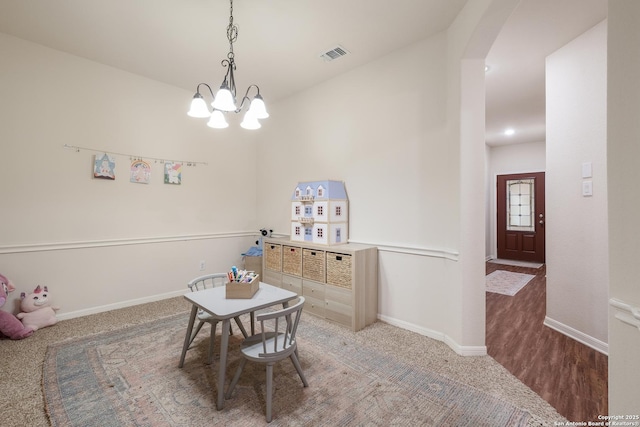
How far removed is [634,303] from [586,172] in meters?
2.16

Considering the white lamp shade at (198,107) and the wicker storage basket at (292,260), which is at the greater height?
the white lamp shade at (198,107)

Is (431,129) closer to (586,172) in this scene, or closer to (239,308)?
(586,172)

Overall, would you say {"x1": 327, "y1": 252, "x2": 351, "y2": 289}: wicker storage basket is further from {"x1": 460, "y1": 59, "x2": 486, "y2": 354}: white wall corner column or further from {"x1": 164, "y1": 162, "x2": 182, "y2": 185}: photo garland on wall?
{"x1": 164, "y1": 162, "x2": 182, "y2": 185}: photo garland on wall

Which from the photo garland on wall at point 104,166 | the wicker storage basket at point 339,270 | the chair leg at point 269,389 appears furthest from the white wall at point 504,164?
the photo garland on wall at point 104,166

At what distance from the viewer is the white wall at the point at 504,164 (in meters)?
6.45

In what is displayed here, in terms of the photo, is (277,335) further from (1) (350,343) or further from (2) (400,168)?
(2) (400,168)

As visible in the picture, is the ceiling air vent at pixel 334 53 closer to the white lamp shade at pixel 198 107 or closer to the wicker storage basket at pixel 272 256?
the white lamp shade at pixel 198 107

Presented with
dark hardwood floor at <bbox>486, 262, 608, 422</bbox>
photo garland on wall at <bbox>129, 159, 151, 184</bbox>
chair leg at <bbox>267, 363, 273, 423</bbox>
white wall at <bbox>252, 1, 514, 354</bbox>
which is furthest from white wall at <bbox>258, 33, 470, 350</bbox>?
photo garland on wall at <bbox>129, 159, 151, 184</bbox>

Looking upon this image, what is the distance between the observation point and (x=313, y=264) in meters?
3.21

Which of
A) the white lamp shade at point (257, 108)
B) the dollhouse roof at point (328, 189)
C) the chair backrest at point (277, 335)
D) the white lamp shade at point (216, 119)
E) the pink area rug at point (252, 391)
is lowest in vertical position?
the pink area rug at point (252, 391)

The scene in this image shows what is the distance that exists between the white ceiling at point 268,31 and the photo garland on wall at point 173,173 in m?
1.11

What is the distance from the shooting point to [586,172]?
2598mm

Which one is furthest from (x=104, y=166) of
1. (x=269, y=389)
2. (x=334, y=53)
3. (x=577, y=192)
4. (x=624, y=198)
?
(x=577, y=192)

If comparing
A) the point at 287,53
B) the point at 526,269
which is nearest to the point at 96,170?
the point at 287,53
